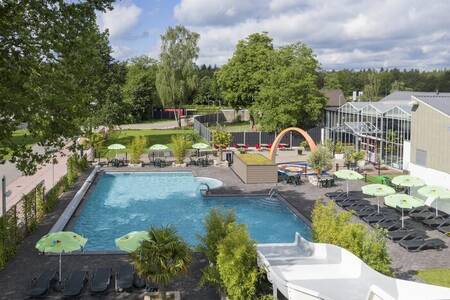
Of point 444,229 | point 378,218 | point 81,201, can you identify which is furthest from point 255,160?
point 444,229

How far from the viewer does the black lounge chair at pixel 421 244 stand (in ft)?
57.4

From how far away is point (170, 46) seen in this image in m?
61.8

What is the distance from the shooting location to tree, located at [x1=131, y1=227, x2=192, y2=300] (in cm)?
1201

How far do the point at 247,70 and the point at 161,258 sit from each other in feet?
163

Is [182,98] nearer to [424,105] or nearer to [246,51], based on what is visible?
[246,51]

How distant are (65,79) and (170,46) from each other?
48663 millimetres

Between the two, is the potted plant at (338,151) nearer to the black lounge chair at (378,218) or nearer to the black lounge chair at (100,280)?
the black lounge chair at (378,218)

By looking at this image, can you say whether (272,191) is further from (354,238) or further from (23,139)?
(23,139)

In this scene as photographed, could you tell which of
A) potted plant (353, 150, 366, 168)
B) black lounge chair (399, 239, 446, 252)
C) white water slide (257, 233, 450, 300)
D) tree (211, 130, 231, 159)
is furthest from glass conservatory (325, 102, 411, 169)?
white water slide (257, 233, 450, 300)

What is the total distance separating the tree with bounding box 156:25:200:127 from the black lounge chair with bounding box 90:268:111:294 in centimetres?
4799

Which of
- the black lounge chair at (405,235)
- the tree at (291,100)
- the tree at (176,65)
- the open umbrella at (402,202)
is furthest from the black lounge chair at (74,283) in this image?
the tree at (176,65)

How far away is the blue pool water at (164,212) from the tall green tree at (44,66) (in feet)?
21.8

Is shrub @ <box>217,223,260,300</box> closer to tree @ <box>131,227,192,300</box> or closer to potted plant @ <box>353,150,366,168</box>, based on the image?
tree @ <box>131,227,192,300</box>

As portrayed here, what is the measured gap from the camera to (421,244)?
17.7 meters
